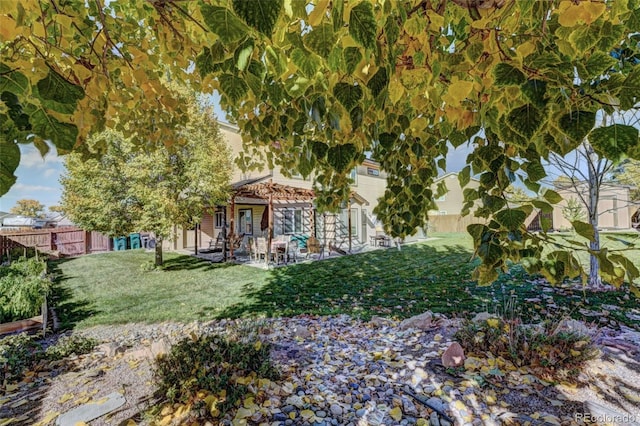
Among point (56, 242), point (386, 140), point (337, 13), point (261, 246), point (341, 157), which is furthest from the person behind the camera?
→ point (56, 242)

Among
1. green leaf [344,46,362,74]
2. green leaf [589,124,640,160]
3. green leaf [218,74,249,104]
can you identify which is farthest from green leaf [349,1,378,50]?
green leaf [589,124,640,160]

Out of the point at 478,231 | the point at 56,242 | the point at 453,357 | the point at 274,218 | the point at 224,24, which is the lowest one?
the point at 453,357

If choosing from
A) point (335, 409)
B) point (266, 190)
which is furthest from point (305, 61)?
point (266, 190)

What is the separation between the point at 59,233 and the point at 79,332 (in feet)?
41.0

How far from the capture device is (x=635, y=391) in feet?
8.16

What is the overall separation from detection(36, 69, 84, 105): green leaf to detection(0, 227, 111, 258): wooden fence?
14256 mm

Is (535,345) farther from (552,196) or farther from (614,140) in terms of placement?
(614,140)

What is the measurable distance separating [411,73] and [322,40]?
610mm

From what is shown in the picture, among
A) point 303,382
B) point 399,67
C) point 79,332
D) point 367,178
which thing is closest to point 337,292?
point 303,382

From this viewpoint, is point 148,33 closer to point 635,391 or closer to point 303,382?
point 303,382

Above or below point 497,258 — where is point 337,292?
below

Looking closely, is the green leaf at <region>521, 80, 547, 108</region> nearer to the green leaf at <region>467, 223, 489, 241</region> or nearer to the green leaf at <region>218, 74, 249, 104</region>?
the green leaf at <region>467, 223, 489, 241</region>

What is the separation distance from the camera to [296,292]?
23.8 feet

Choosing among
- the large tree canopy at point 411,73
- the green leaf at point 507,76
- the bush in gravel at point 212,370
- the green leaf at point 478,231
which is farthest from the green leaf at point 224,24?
the bush in gravel at point 212,370
